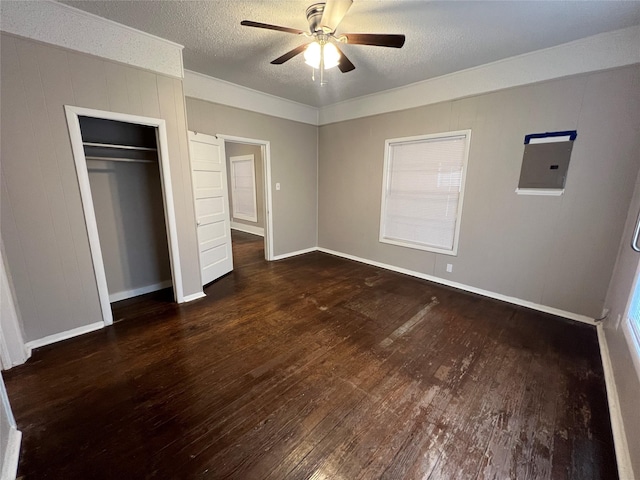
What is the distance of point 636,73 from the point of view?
7.47ft

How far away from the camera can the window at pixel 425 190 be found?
3479 millimetres

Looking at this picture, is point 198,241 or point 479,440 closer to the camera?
point 479,440

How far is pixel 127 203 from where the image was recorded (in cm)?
311

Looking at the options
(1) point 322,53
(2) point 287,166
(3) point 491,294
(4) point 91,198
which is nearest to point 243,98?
(2) point 287,166

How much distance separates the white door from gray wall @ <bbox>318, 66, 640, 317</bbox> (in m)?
2.50

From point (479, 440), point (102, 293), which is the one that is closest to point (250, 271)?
point (102, 293)

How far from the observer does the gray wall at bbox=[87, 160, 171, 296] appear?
294cm

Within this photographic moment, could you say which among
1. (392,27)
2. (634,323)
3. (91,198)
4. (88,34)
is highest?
(392,27)

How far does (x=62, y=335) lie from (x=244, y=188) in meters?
5.27

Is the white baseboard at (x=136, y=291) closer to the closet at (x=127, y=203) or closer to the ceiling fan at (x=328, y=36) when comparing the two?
the closet at (x=127, y=203)

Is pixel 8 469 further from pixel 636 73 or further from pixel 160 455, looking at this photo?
pixel 636 73

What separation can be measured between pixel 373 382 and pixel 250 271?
2.81 m

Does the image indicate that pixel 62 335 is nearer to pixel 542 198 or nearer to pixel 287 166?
pixel 287 166

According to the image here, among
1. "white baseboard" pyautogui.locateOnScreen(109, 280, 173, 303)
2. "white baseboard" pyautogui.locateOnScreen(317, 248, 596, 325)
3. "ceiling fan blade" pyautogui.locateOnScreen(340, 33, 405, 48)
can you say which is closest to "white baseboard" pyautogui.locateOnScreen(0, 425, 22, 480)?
"white baseboard" pyautogui.locateOnScreen(109, 280, 173, 303)
